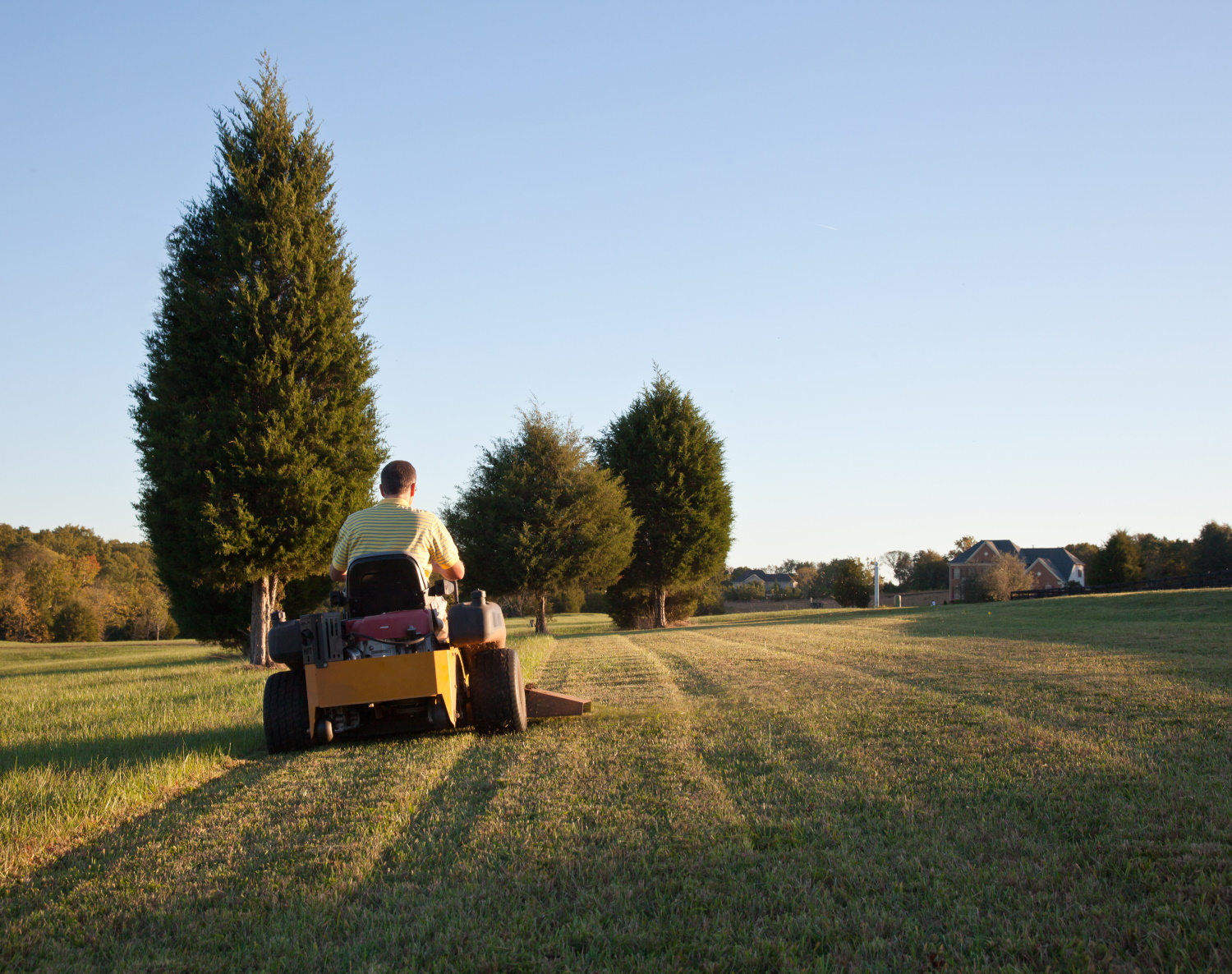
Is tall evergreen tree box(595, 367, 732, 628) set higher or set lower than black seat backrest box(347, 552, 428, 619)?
higher

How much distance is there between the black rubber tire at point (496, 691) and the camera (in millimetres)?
6035

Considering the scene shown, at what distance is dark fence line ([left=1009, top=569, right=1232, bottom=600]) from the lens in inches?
1371

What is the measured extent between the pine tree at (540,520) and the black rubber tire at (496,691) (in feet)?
65.4

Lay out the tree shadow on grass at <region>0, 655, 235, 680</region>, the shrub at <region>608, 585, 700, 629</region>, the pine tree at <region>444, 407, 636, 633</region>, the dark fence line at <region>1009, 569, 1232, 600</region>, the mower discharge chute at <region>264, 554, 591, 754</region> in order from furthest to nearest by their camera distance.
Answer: the dark fence line at <region>1009, 569, 1232, 600</region>
the shrub at <region>608, 585, 700, 629</region>
the pine tree at <region>444, 407, 636, 633</region>
the tree shadow on grass at <region>0, 655, 235, 680</region>
the mower discharge chute at <region>264, 554, 591, 754</region>

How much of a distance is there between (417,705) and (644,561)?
27.2m

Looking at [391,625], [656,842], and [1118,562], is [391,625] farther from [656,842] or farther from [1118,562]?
[1118,562]

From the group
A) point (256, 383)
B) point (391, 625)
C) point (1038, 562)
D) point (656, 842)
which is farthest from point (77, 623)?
point (1038, 562)

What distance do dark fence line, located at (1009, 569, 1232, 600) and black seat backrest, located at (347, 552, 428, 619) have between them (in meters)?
34.1

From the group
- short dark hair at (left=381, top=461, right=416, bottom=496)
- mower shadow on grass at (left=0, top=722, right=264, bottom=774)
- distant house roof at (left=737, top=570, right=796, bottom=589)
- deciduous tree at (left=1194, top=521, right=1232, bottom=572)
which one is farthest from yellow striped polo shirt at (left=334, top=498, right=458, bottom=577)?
distant house roof at (left=737, top=570, right=796, bottom=589)

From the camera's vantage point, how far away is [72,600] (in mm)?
55531

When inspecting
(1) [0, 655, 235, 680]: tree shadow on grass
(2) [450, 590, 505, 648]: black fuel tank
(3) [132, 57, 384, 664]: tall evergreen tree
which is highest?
(3) [132, 57, 384, 664]: tall evergreen tree

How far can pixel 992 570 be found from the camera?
165ft

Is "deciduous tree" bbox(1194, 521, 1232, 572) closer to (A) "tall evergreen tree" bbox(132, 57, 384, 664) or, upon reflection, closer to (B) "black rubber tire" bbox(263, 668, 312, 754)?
(A) "tall evergreen tree" bbox(132, 57, 384, 664)

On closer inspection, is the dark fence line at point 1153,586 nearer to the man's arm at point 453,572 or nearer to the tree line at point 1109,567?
the tree line at point 1109,567
